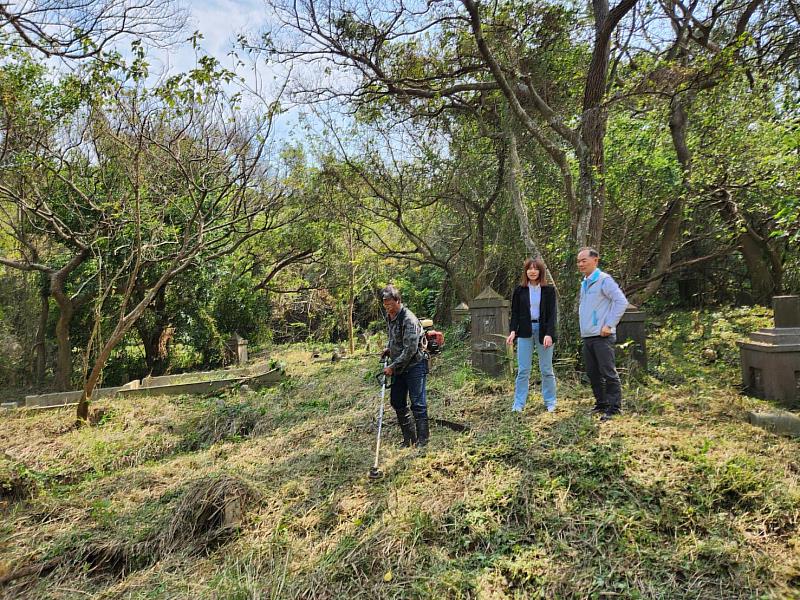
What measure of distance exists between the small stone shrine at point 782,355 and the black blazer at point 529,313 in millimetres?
2485

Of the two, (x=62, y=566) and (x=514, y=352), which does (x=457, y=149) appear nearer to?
(x=514, y=352)

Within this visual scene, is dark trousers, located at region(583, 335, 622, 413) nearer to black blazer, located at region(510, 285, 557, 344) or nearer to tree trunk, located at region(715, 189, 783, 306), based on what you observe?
black blazer, located at region(510, 285, 557, 344)

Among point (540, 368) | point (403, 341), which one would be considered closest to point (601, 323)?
point (540, 368)

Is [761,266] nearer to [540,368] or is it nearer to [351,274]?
[540,368]

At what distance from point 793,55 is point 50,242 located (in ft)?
53.8

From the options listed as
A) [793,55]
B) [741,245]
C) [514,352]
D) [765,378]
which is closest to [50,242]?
[514,352]

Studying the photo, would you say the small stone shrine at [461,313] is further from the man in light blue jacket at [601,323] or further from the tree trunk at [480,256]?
the man in light blue jacket at [601,323]

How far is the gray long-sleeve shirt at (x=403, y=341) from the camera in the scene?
4199mm

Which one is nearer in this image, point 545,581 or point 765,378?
point 545,581

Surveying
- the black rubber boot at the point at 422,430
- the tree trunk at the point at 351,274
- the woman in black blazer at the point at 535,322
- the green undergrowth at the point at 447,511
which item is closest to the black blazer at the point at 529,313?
the woman in black blazer at the point at 535,322

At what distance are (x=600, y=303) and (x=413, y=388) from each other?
1913 mm

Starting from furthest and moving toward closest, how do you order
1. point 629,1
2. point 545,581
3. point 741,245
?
point 741,245
point 629,1
point 545,581

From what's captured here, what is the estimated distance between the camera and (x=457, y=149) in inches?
405

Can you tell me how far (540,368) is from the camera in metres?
4.77
